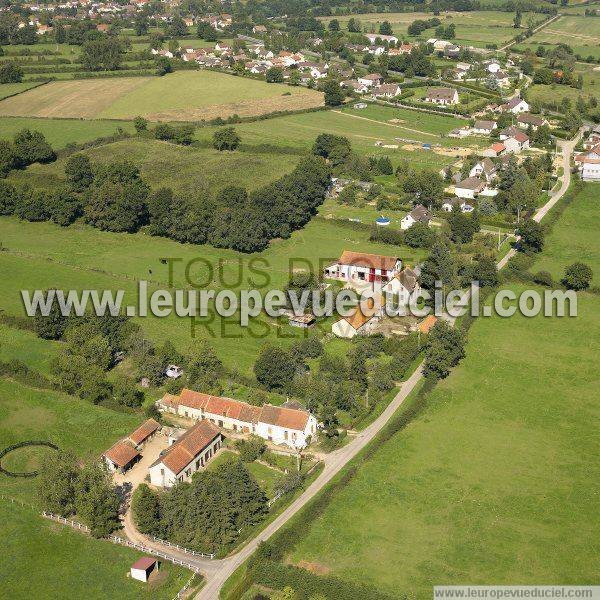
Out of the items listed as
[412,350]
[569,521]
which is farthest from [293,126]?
[569,521]

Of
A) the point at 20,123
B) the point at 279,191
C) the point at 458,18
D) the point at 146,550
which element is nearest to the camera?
the point at 146,550

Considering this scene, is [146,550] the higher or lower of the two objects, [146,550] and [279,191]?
the lower

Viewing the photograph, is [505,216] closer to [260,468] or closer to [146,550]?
[260,468]

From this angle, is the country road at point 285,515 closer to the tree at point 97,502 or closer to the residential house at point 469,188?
the tree at point 97,502

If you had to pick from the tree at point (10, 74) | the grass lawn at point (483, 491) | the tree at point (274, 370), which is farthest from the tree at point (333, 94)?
the tree at point (274, 370)

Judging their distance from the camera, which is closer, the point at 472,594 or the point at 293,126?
the point at 472,594

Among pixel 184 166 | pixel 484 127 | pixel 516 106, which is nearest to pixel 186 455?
pixel 184 166

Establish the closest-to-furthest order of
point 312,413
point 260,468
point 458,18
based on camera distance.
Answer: point 260,468
point 312,413
point 458,18
